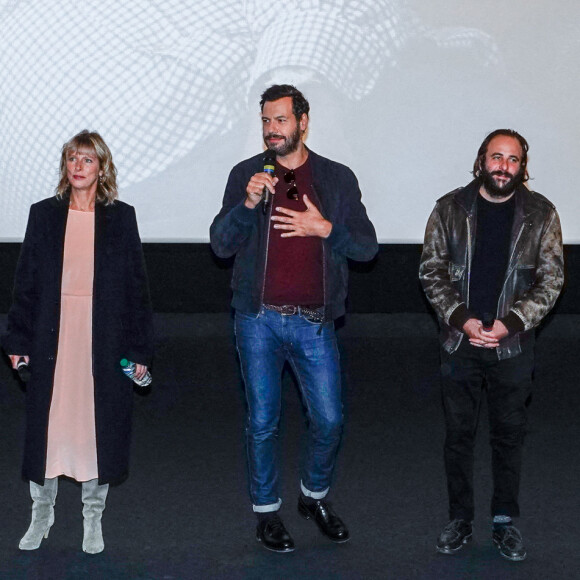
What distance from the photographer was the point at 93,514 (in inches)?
142

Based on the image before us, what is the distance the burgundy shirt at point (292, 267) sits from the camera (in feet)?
11.5

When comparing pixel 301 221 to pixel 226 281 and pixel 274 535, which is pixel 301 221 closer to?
pixel 274 535

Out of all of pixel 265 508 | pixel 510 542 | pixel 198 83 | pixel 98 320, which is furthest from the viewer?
pixel 198 83

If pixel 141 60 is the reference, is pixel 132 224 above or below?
below

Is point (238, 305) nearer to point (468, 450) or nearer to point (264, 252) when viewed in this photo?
point (264, 252)

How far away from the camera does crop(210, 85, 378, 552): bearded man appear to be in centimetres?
349

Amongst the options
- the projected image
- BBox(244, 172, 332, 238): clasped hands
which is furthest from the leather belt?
the projected image

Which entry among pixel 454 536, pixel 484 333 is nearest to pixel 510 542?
pixel 454 536

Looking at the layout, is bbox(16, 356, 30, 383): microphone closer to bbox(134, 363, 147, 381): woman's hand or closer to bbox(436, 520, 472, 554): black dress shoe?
bbox(134, 363, 147, 381): woman's hand

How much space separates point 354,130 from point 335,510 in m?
2.86

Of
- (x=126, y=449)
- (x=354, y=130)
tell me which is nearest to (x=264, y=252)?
(x=126, y=449)

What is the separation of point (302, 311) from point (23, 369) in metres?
1.05

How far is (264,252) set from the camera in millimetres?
3539

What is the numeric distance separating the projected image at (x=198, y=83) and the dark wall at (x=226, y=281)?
23 centimetres
